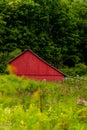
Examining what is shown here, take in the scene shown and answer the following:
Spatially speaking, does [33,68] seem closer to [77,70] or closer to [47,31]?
[77,70]

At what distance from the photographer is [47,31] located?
6303cm

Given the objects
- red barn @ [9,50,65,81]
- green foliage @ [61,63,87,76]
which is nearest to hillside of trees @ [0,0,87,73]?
green foliage @ [61,63,87,76]

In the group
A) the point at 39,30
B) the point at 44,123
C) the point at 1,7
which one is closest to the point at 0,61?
the point at 1,7

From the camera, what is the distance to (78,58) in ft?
213

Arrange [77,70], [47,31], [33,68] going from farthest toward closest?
[47,31]
[77,70]
[33,68]

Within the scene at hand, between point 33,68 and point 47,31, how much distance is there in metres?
26.0

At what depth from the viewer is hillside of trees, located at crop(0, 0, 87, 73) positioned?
58344mm

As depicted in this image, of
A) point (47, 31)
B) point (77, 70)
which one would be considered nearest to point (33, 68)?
point (77, 70)

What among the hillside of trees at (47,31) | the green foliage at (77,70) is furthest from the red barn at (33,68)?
the green foliage at (77,70)

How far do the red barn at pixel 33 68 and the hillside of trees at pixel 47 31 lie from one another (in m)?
18.7

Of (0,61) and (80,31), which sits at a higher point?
(0,61)

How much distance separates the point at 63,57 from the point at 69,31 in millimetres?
3614

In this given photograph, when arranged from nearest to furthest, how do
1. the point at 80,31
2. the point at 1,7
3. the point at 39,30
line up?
the point at 1,7
the point at 39,30
the point at 80,31

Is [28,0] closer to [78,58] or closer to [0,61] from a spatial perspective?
[78,58]
